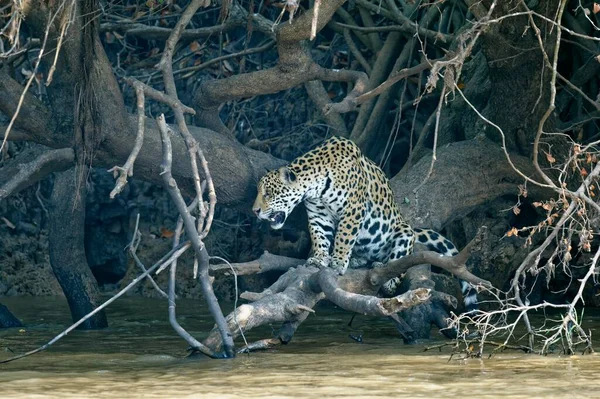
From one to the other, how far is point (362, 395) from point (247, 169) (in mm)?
3663

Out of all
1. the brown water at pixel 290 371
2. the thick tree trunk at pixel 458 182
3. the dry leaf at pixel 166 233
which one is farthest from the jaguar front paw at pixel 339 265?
the dry leaf at pixel 166 233

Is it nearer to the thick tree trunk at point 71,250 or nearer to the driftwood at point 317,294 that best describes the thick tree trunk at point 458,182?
the driftwood at point 317,294

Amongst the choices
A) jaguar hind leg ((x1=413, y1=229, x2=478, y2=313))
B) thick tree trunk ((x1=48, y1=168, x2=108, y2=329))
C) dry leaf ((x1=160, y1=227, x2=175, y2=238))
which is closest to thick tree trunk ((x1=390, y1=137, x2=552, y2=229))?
jaguar hind leg ((x1=413, y1=229, x2=478, y2=313))

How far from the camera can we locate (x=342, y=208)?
8.12 meters

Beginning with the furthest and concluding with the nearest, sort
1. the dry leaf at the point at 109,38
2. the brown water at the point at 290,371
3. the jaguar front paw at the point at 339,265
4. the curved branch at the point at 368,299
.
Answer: the dry leaf at the point at 109,38
the jaguar front paw at the point at 339,265
the curved branch at the point at 368,299
the brown water at the point at 290,371

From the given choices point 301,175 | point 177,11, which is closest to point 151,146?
point 301,175

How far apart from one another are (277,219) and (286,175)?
1.25 feet

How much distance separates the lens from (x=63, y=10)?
264 inches

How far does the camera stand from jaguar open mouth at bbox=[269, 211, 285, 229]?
8141 mm

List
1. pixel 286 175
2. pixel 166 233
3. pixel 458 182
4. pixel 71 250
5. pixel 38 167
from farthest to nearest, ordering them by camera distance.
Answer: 1. pixel 166 233
2. pixel 71 250
3. pixel 458 182
4. pixel 286 175
5. pixel 38 167

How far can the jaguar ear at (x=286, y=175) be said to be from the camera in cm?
800

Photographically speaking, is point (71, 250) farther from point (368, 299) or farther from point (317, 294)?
point (368, 299)

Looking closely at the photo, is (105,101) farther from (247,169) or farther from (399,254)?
(399,254)

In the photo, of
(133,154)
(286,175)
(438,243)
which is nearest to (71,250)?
(286,175)
